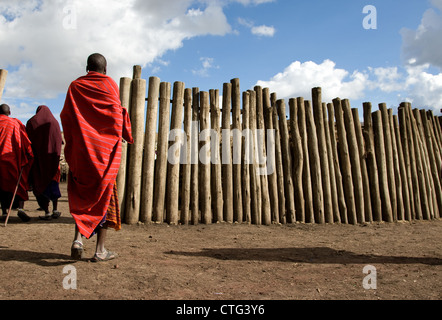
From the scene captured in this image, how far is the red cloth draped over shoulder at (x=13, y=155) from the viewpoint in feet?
17.6

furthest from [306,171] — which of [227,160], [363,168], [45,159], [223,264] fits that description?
[45,159]

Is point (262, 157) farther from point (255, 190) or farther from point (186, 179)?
point (186, 179)

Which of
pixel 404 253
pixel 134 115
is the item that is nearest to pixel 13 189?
pixel 134 115

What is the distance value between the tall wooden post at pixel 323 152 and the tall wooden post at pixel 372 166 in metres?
0.99

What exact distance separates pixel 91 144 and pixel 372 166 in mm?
5196

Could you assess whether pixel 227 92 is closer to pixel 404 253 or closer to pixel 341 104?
pixel 341 104

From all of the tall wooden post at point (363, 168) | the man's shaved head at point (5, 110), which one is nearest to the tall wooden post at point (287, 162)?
the tall wooden post at point (363, 168)

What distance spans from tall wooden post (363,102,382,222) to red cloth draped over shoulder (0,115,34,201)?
598cm

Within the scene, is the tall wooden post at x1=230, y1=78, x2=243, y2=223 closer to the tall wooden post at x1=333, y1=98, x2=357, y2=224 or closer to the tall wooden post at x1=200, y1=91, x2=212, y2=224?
the tall wooden post at x1=200, y1=91, x2=212, y2=224

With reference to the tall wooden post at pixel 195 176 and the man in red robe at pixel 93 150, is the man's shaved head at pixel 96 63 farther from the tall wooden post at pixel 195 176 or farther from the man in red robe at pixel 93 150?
the tall wooden post at pixel 195 176

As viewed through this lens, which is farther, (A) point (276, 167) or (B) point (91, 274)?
(A) point (276, 167)

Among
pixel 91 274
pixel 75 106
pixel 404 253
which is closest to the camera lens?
pixel 91 274

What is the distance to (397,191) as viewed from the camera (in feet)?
22.0

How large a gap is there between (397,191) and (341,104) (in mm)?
2041
